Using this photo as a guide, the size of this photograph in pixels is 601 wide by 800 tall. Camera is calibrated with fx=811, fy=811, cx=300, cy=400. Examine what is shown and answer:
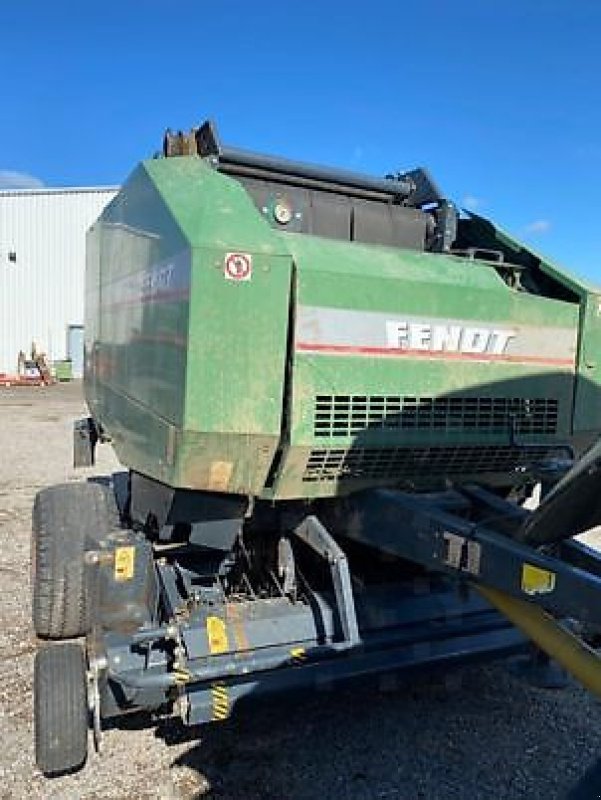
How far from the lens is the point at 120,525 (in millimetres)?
4117

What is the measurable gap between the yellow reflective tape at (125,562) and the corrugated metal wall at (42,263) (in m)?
26.6

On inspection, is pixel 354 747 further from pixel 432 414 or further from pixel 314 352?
pixel 314 352

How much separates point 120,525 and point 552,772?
227 cm

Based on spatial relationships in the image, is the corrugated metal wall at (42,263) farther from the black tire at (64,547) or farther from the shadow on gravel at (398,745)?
the shadow on gravel at (398,745)

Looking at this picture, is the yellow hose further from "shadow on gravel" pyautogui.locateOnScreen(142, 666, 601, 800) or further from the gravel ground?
"shadow on gravel" pyautogui.locateOnScreen(142, 666, 601, 800)

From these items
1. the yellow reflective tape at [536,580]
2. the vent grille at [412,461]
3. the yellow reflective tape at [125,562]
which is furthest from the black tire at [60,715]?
the yellow reflective tape at [536,580]

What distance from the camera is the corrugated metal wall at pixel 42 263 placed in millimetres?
28609

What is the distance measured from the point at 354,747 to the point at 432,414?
145 centimetres

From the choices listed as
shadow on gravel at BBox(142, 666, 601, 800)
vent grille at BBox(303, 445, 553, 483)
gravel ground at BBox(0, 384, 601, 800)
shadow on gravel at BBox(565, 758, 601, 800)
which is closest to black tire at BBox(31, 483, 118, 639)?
gravel ground at BBox(0, 384, 601, 800)

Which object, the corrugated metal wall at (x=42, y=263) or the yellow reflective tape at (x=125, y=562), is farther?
the corrugated metal wall at (x=42, y=263)

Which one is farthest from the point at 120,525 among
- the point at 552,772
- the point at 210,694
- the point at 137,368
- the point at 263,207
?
the point at 552,772

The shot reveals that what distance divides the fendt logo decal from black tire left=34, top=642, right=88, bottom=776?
5.58ft

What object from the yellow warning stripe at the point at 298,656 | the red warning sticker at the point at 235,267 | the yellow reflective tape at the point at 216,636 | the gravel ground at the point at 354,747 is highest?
the red warning sticker at the point at 235,267

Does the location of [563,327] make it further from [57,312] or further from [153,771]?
[57,312]
